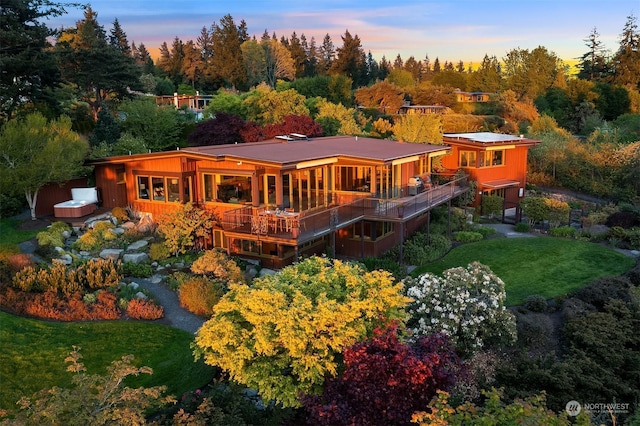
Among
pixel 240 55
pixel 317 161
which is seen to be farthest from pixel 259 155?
pixel 240 55

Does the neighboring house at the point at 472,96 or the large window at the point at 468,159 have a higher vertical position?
the neighboring house at the point at 472,96

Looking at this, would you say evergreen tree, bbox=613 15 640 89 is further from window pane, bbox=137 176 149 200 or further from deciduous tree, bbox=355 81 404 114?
window pane, bbox=137 176 149 200

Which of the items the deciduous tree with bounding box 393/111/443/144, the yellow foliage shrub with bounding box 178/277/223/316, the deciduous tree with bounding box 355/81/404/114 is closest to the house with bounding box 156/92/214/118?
the deciduous tree with bounding box 355/81/404/114

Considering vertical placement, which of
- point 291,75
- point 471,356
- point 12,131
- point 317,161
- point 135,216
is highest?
point 291,75

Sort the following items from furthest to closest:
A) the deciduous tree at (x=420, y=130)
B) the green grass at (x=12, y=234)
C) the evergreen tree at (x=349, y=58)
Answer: the evergreen tree at (x=349, y=58) < the deciduous tree at (x=420, y=130) < the green grass at (x=12, y=234)

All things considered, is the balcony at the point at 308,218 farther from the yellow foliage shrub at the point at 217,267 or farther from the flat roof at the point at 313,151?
the flat roof at the point at 313,151

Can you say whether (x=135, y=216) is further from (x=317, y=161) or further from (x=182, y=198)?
(x=317, y=161)

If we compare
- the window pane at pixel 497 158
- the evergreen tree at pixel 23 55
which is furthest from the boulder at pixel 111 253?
the window pane at pixel 497 158
